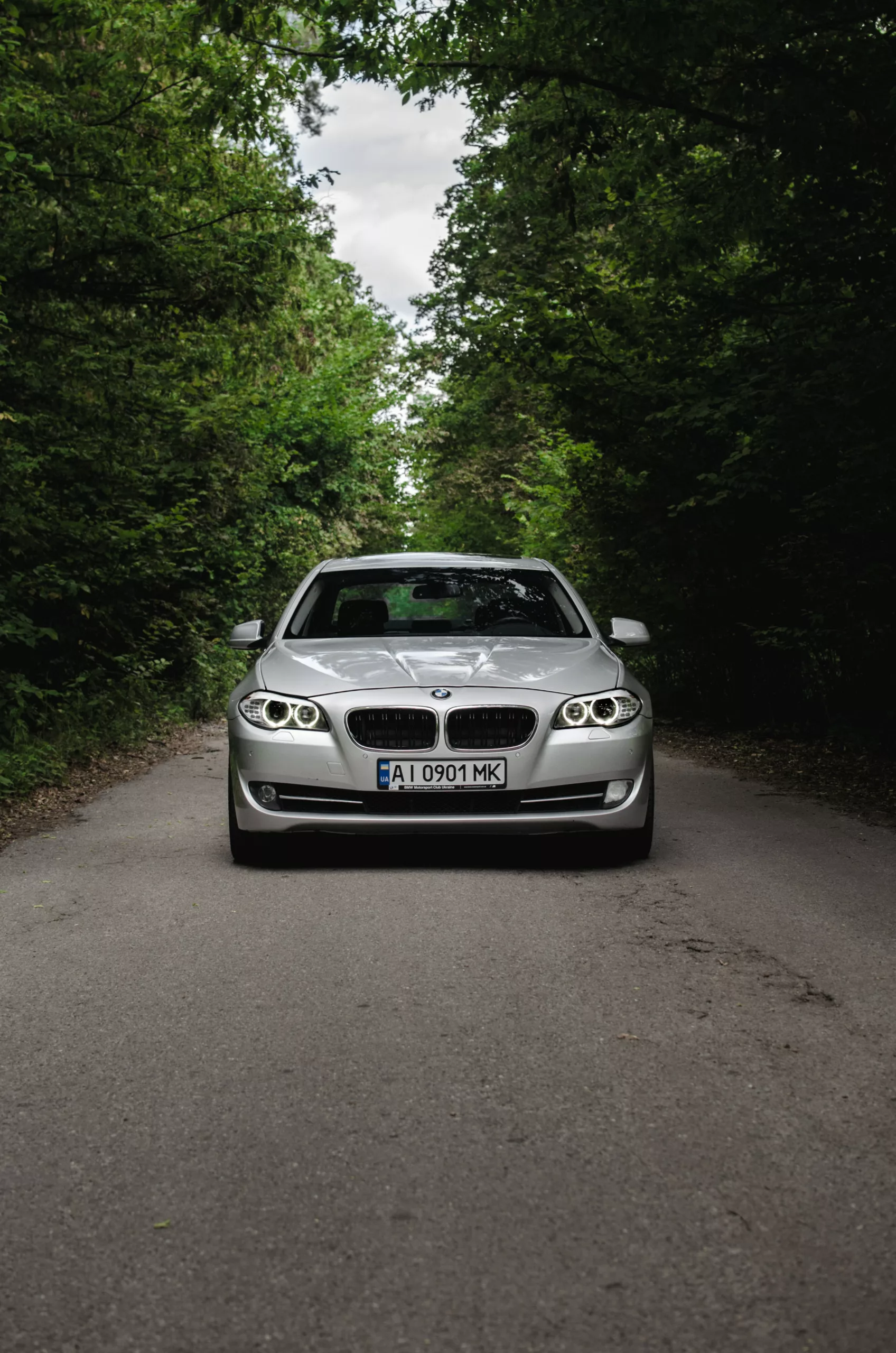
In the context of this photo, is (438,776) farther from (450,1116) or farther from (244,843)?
(450,1116)

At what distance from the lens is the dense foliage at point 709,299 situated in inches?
411

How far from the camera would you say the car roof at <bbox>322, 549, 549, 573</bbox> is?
349 inches

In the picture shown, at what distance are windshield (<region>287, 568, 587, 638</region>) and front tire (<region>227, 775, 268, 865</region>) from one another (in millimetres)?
1389

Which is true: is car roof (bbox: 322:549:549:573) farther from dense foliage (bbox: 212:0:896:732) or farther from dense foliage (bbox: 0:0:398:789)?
dense foliage (bbox: 0:0:398:789)

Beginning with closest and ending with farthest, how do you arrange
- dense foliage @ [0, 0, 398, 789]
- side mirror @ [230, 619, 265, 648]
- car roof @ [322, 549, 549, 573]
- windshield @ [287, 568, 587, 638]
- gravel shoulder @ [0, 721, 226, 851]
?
side mirror @ [230, 619, 265, 648]
windshield @ [287, 568, 587, 638]
car roof @ [322, 549, 549, 573]
gravel shoulder @ [0, 721, 226, 851]
dense foliage @ [0, 0, 398, 789]

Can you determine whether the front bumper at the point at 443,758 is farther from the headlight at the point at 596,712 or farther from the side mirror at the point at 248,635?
the side mirror at the point at 248,635

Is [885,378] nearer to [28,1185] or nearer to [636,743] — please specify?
[636,743]

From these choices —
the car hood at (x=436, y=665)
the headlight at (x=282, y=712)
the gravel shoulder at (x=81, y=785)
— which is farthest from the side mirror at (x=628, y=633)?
the gravel shoulder at (x=81, y=785)

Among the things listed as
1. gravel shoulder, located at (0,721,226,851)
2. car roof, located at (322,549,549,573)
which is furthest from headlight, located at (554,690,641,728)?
gravel shoulder, located at (0,721,226,851)

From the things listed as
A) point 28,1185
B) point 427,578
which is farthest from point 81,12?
point 28,1185

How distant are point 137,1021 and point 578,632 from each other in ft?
14.4

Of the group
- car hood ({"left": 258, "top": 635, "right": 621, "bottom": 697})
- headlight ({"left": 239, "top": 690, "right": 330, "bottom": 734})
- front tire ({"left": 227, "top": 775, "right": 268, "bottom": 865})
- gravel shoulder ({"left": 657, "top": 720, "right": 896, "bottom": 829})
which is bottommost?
gravel shoulder ({"left": 657, "top": 720, "right": 896, "bottom": 829})

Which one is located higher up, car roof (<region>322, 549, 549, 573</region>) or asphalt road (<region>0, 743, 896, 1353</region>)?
car roof (<region>322, 549, 549, 573</region>)

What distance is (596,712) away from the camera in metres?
7.29
